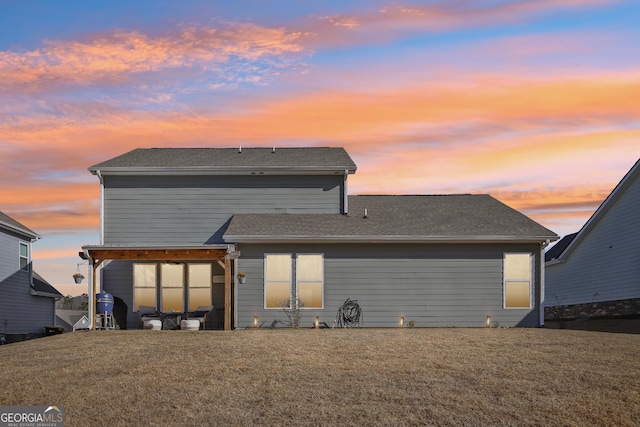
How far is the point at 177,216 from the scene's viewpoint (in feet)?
95.3

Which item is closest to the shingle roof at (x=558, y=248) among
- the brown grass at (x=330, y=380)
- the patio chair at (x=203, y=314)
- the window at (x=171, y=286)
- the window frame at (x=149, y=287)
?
the brown grass at (x=330, y=380)

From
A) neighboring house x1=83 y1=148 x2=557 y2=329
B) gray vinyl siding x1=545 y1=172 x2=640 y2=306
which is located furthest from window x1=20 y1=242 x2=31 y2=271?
gray vinyl siding x1=545 y1=172 x2=640 y2=306

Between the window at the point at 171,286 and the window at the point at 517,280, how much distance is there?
1149 cm

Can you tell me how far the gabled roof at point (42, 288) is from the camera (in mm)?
36069

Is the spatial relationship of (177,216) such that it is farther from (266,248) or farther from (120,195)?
(266,248)

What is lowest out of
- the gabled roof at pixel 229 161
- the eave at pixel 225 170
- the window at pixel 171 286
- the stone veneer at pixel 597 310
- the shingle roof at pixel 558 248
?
the stone veneer at pixel 597 310

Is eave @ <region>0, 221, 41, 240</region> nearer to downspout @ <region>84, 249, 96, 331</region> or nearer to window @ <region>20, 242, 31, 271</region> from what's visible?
window @ <region>20, 242, 31, 271</region>

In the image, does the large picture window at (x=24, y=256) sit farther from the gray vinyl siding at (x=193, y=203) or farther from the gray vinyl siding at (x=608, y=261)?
the gray vinyl siding at (x=608, y=261)

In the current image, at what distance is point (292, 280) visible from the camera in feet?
88.4

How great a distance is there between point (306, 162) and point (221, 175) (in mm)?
3197

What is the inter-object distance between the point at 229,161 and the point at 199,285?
4.87 m

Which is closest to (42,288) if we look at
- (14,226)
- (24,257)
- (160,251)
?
(24,257)

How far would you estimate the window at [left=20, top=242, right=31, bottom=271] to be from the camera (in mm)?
34678

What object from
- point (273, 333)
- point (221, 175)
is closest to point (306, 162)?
point (221, 175)
